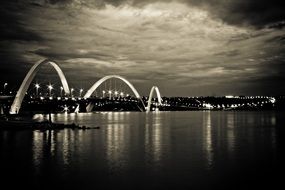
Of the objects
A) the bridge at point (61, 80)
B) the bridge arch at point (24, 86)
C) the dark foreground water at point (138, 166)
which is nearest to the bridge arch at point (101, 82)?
the bridge at point (61, 80)

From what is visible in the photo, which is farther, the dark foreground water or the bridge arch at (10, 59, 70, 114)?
the bridge arch at (10, 59, 70, 114)

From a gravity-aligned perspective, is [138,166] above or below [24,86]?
below

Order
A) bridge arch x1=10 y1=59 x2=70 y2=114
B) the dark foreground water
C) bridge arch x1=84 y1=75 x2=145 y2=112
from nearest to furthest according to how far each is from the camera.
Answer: the dark foreground water, bridge arch x1=10 y1=59 x2=70 y2=114, bridge arch x1=84 y1=75 x2=145 y2=112

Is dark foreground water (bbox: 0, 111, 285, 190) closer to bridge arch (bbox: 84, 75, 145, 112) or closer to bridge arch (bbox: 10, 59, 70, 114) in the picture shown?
bridge arch (bbox: 10, 59, 70, 114)

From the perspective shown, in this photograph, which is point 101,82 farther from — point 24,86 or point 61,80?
point 24,86

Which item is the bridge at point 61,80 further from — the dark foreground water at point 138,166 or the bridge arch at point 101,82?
the dark foreground water at point 138,166

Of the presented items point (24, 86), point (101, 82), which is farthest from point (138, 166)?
point (101, 82)

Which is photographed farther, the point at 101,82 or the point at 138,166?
the point at 101,82

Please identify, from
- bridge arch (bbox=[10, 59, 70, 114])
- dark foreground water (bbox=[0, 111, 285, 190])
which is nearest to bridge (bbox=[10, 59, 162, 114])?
bridge arch (bbox=[10, 59, 70, 114])

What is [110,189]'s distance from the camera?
18.2 m

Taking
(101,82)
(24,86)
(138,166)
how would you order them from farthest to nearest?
(101,82) → (24,86) → (138,166)

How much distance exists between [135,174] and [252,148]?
1835cm

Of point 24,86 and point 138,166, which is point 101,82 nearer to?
point 24,86

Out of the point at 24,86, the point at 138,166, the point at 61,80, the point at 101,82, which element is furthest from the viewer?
the point at 101,82
